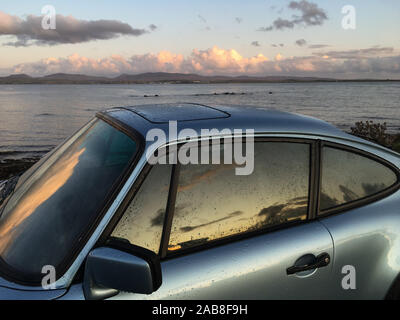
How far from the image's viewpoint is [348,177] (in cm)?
229

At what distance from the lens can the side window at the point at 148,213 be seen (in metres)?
1.68

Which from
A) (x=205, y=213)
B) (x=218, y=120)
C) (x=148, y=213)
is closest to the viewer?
(x=148, y=213)

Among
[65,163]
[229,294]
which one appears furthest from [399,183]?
[65,163]

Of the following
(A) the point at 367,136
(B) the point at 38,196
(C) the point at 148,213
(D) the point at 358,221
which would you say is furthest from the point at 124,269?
(A) the point at 367,136

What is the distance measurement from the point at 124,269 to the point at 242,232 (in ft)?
2.50

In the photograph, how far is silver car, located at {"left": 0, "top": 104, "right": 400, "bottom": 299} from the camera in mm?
1593

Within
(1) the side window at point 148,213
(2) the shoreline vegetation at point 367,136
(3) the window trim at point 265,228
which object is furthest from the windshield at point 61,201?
(2) the shoreline vegetation at point 367,136

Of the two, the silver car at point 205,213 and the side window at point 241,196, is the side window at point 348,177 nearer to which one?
the silver car at point 205,213

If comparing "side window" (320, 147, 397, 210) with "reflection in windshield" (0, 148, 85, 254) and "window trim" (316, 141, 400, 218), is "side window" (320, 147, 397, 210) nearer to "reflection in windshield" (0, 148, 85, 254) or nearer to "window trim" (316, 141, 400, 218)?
"window trim" (316, 141, 400, 218)

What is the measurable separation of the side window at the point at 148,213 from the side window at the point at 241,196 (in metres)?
0.08

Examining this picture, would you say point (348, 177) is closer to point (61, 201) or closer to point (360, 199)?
point (360, 199)

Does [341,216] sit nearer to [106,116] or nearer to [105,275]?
[105,275]

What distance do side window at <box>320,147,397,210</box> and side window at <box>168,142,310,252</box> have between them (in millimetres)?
156

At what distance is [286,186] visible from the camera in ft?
6.90
